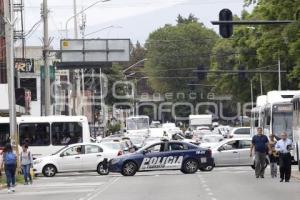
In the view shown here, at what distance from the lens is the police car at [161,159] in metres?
37.0

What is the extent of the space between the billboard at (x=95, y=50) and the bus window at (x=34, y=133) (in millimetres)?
9823

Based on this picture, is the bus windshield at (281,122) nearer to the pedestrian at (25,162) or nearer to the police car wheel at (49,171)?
the police car wheel at (49,171)

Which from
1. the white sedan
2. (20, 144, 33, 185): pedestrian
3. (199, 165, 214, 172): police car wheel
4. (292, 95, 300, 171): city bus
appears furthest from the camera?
the white sedan

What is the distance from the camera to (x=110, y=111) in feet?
438

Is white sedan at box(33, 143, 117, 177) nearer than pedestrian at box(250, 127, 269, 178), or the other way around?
pedestrian at box(250, 127, 269, 178)

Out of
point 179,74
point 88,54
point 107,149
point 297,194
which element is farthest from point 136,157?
point 179,74

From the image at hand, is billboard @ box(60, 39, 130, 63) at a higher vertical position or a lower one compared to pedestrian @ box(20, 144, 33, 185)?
higher

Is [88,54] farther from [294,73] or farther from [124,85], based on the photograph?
[124,85]

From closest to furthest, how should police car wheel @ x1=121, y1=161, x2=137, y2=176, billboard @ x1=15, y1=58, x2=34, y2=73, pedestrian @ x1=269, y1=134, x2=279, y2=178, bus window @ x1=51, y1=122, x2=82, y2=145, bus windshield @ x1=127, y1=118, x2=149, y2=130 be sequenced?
pedestrian @ x1=269, y1=134, x2=279, y2=178
police car wheel @ x1=121, y1=161, x2=137, y2=176
bus window @ x1=51, y1=122, x2=82, y2=145
billboard @ x1=15, y1=58, x2=34, y2=73
bus windshield @ x1=127, y1=118, x2=149, y2=130

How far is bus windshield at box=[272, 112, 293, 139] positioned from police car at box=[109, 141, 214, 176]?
5.92m

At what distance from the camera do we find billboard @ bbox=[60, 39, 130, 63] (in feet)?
180

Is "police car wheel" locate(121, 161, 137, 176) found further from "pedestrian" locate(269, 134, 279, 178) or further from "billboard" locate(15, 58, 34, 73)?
"billboard" locate(15, 58, 34, 73)

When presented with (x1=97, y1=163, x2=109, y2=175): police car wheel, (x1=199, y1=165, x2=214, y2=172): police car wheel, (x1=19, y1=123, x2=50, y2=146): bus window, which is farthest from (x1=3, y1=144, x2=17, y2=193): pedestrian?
(x1=19, y1=123, x2=50, y2=146): bus window

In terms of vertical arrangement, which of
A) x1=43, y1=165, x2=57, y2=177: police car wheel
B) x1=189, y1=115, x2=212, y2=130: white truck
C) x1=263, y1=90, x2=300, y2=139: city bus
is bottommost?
x1=189, y1=115, x2=212, y2=130: white truck
